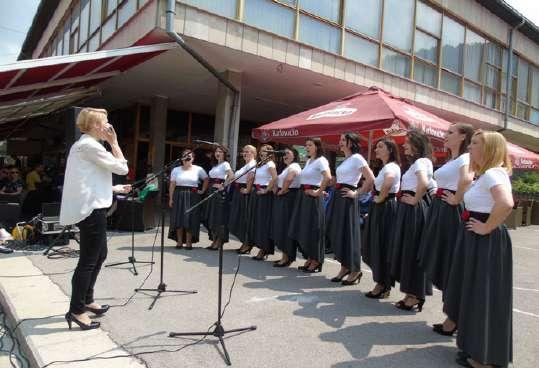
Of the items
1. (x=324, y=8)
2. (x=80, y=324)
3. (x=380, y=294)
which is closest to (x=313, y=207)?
(x=380, y=294)

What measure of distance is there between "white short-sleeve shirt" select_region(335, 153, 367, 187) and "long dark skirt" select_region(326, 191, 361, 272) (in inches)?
7.6

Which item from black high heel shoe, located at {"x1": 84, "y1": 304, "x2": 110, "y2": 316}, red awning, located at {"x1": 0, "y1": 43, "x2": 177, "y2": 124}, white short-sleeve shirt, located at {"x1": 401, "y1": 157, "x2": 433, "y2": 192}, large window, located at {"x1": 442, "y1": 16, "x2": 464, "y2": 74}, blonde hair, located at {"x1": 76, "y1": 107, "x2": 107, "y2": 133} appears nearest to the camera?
blonde hair, located at {"x1": 76, "y1": 107, "x2": 107, "y2": 133}

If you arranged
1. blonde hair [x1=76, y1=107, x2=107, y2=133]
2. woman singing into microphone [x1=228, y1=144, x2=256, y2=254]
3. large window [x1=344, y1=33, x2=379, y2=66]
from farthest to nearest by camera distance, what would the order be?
large window [x1=344, y1=33, x2=379, y2=66]
woman singing into microphone [x1=228, y1=144, x2=256, y2=254]
blonde hair [x1=76, y1=107, x2=107, y2=133]

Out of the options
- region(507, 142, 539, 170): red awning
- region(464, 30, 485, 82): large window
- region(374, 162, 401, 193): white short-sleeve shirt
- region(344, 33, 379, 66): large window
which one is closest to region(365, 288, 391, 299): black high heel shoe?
region(374, 162, 401, 193): white short-sleeve shirt

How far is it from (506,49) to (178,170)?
545 inches

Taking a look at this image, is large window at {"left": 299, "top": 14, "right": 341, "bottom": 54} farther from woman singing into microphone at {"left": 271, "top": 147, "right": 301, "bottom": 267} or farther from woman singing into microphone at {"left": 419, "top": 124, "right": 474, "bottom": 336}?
woman singing into microphone at {"left": 419, "top": 124, "right": 474, "bottom": 336}

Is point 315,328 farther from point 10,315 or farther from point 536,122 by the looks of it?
point 536,122

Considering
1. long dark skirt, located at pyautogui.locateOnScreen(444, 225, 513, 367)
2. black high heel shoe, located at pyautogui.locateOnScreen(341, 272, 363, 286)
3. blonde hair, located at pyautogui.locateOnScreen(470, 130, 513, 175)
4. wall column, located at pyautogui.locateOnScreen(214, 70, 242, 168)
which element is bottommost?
black high heel shoe, located at pyautogui.locateOnScreen(341, 272, 363, 286)

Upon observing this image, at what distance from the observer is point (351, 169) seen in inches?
203

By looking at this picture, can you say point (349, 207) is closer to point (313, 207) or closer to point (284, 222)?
point (313, 207)

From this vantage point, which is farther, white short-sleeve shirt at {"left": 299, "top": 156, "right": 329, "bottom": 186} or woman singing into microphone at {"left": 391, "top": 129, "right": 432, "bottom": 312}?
white short-sleeve shirt at {"left": 299, "top": 156, "right": 329, "bottom": 186}

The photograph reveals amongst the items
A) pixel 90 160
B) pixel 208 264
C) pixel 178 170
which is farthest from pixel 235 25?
→ pixel 90 160

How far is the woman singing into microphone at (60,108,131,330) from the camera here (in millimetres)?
3475

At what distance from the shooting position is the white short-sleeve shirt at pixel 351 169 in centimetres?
516
